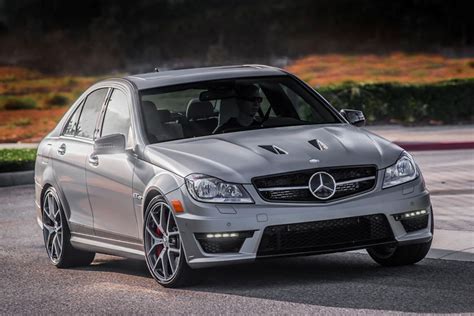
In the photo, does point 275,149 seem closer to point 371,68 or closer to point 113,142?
point 113,142

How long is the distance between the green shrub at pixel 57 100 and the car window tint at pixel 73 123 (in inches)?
1069

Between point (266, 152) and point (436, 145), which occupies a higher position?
point (266, 152)

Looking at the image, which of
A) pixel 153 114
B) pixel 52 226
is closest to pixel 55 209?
pixel 52 226

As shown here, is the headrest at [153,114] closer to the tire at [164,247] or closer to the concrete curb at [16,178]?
the tire at [164,247]

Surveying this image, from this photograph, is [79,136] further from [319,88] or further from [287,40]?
[287,40]

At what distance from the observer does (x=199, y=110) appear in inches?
436

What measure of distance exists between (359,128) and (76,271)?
2753 millimetres

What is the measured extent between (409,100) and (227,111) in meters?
23.6

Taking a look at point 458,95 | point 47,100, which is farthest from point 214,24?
point 458,95

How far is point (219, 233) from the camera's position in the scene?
30.8 feet

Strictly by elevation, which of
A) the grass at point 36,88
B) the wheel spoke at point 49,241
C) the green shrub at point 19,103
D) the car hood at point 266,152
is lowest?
the green shrub at point 19,103

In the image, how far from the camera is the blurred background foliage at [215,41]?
3803 cm

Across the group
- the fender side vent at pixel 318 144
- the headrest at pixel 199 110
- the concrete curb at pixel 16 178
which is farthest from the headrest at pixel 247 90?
the concrete curb at pixel 16 178

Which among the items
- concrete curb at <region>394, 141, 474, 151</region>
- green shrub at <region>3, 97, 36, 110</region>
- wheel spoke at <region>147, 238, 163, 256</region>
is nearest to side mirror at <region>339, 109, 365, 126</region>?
wheel spoke at <region>147, 238, 163, 256</region>
